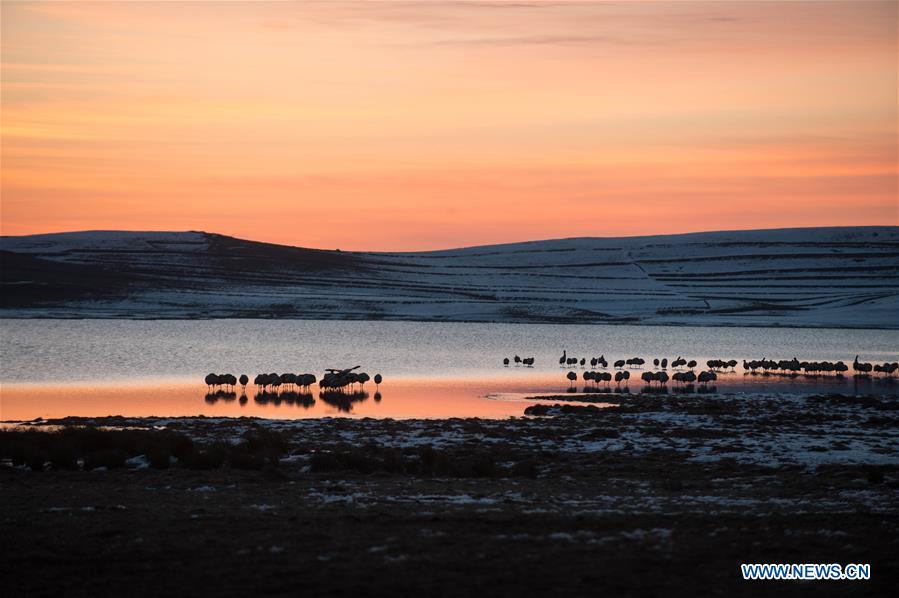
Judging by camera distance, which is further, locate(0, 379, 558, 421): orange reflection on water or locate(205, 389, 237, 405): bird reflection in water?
locate(205, 389, 237, 405): bird reflection in water

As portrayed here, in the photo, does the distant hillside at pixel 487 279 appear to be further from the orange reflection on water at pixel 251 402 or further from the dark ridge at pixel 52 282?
the orange reflection on water at pixel 251 402

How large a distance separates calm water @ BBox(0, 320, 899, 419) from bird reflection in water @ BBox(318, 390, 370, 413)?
0.19m

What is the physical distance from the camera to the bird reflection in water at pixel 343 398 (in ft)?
123

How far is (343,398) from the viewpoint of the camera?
133 ft

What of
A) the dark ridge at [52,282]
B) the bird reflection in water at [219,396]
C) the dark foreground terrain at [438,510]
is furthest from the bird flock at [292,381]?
the dark ridge at [52,282]

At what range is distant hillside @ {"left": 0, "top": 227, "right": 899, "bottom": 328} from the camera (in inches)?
4906

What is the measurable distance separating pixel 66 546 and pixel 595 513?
263 inches

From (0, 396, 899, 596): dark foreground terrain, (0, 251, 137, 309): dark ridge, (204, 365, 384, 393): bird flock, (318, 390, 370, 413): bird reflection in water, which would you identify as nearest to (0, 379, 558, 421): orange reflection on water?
(318, 390, 370, 413): bird reflection in water

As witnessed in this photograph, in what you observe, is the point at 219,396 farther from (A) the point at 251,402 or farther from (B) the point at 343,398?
(B) the point at 343,398

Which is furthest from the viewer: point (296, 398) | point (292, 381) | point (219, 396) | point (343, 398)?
point (292, 381)

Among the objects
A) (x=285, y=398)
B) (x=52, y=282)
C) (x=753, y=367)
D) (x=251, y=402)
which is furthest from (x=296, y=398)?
(x=52, y=282)

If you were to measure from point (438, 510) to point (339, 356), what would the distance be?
1935 inches

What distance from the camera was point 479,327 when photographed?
10850 centimetres

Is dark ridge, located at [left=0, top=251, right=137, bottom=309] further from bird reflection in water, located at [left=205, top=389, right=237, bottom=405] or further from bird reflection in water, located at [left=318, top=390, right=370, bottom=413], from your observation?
bird reflection in water, located at [left=318, top=390, right=370, bottom=413]
